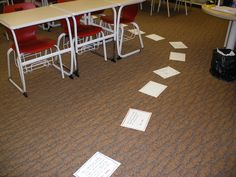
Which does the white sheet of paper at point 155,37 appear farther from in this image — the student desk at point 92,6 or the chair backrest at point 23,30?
the chair backrest at point 23,30

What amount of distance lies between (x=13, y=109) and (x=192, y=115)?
175 centimetres

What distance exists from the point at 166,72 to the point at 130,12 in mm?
1025

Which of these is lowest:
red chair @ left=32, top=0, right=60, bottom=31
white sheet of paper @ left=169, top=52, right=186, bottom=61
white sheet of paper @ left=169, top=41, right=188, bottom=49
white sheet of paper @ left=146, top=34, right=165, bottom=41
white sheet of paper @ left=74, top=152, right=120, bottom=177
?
white sheet of paper @ left=74, top=152, right=120, bottom=177

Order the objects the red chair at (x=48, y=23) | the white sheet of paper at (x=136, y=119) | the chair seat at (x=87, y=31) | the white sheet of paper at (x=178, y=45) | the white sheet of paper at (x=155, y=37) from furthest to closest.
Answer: the red chair at (x=48, y=23) < the white sheet of paper at (x=155, y=37) < the white sheet of paper at (x=178, y=45) < the chair seat at (x=87, y=31) < the white sheet of paper at (x=136, y=119)

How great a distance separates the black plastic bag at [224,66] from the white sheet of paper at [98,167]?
5.87 ft

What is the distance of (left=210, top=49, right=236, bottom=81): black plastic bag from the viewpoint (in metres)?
2.79

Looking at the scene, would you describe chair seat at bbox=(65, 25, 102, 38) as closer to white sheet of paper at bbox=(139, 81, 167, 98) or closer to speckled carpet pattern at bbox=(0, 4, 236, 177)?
speckled carpet pattern at bbox=(0, 4, 236, 177)

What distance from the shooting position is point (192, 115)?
2.32 meters

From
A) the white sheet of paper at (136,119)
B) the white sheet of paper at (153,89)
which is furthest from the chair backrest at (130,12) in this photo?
the white sheet of paper at (136,119)

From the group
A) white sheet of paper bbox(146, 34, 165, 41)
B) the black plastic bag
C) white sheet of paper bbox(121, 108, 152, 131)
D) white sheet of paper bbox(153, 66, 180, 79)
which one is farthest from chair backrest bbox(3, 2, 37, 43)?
the black plastic bag

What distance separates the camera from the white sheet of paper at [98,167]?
1.75 m

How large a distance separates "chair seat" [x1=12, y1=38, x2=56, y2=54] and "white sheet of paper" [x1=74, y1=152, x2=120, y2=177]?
4.09 ft

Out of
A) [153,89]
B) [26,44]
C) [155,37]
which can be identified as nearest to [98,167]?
[153,89]

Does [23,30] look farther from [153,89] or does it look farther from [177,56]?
[177,56]
